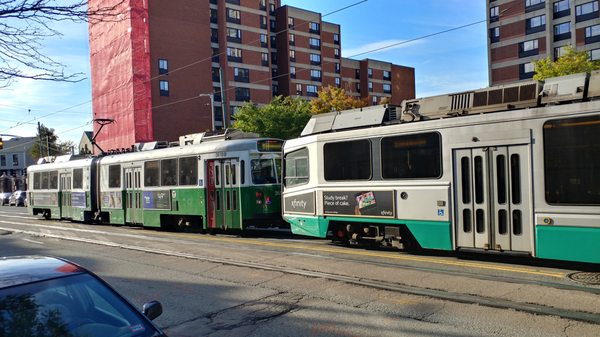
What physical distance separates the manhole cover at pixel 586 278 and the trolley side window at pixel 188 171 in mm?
11649

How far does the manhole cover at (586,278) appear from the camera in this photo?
7177 millimetres

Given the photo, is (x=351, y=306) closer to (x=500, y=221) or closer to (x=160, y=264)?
(x=500, y=221)

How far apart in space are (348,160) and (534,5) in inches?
2181

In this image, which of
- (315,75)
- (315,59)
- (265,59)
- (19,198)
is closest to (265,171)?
(19,198)

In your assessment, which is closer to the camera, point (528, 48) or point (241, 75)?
point (528, 48)

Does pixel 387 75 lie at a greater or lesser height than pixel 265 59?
greater

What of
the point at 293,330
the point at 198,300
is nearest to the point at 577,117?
the point at 293,330

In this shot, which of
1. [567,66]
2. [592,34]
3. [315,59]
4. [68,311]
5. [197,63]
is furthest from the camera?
[315,59]

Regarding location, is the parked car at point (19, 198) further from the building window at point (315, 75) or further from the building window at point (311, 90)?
the building window at point (315, 75)

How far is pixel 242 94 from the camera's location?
68.6 m

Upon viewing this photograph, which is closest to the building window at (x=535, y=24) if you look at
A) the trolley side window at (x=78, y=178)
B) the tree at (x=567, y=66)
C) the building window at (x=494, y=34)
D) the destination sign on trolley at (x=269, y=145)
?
the building window at (x=494, y=34)

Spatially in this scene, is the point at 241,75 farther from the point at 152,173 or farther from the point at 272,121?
the point at 152,173

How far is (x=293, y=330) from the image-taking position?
228 inches

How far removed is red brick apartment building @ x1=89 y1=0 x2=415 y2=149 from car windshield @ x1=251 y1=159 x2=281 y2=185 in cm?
3083
